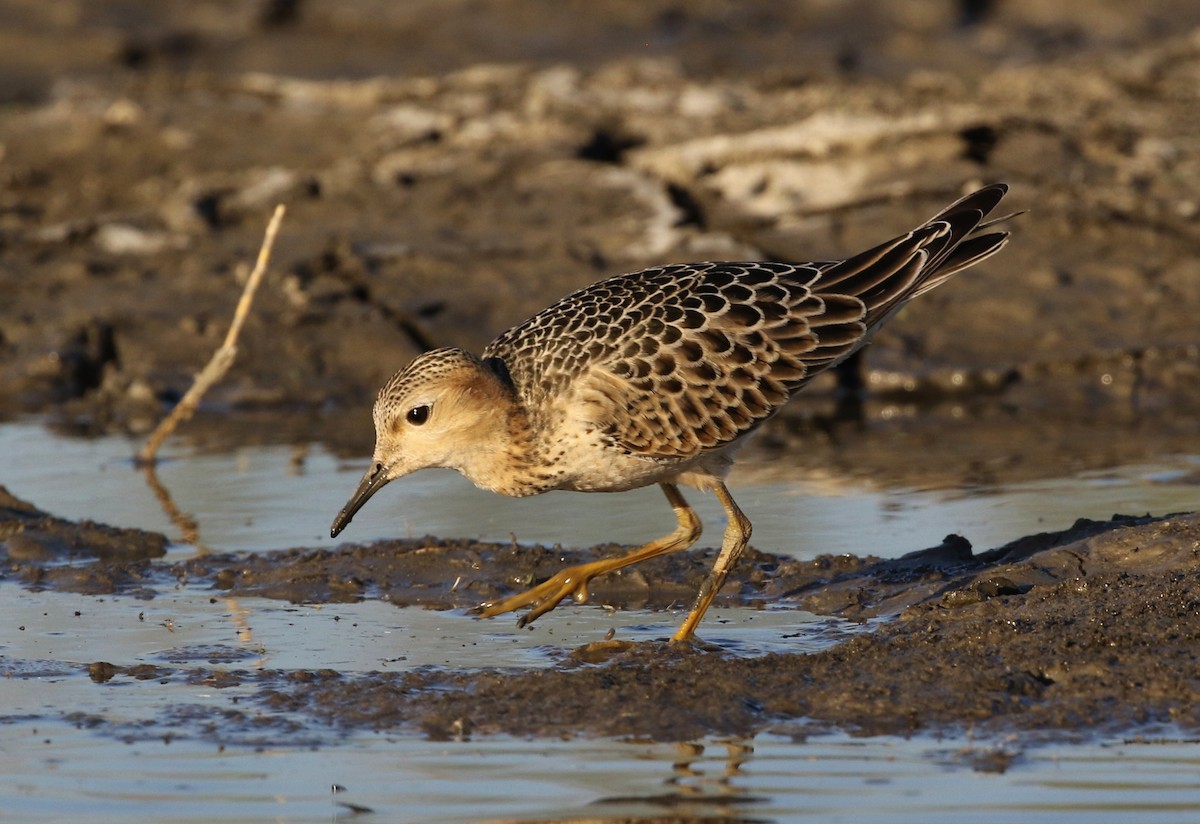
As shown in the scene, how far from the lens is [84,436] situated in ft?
40.1

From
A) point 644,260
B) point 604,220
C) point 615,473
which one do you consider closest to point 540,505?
point 615,473

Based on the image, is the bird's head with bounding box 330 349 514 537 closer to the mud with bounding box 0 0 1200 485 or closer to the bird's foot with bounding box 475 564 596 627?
the bird's foot with bounding box 475 564 596 627

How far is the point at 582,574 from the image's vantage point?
8.09m

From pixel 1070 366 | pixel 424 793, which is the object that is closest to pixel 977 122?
pixel 1070 366

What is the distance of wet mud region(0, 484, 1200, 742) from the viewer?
21.2 feet

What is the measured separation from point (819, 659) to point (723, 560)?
3.61ft

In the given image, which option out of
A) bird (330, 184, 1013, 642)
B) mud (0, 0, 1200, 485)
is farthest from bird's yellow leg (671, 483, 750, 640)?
mud (0, 0, 1200, 485)

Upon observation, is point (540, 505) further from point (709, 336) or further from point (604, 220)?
point (604, 220)

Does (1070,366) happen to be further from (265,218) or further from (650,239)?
(265,218)

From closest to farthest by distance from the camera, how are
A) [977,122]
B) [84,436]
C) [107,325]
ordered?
[84,436]
[107,325]
[977,122]

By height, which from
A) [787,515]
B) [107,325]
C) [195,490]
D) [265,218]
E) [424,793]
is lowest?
[424,793]

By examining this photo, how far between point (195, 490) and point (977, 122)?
7.27 meters

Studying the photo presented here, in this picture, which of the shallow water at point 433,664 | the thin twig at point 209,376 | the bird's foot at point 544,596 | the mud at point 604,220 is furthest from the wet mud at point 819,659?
the mud at point 604,220

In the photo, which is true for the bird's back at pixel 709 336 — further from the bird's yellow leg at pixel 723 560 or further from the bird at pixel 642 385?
the bird's yellow leg at pixel 723 560
